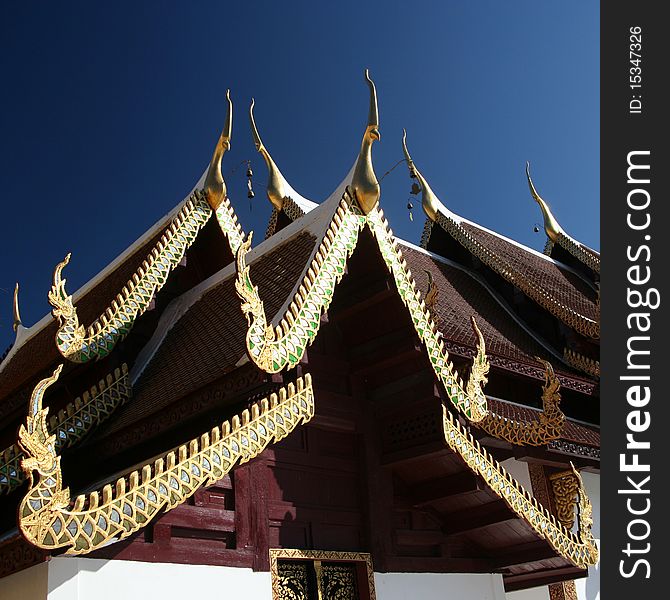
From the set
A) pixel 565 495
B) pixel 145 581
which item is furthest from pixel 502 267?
pixel 145 581

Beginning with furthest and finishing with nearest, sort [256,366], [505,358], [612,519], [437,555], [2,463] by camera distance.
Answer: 1. [505,358]
2. [437,555]
3. [2,463]
4. [256,366]
5. [612,519]

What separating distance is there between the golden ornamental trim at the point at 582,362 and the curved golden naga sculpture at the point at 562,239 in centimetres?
321

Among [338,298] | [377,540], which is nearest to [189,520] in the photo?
[377,540]

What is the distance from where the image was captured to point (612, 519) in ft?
11.9

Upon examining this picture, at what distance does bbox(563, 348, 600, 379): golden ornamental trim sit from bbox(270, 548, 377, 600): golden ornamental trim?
4.29m

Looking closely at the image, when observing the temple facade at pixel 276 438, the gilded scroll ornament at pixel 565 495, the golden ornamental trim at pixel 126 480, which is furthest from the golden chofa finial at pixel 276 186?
the golden ornamental trim at pixel 126 480

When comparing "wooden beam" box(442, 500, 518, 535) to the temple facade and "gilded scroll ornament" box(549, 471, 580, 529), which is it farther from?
"gilded scroll ornament" box(549, 471, 580, 529)

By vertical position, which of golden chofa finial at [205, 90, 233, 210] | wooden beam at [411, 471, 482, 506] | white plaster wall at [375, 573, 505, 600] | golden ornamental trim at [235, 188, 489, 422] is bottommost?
white plaster wall at [375, 573, 505, 600]

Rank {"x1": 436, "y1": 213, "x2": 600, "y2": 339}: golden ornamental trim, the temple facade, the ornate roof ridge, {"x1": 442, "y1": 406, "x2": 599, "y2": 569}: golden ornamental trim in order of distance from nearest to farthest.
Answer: the temple facade → {"x1": 442, "y1": 406, "x2": 599, "y2": 569}: golden ornamental trim → {"x1": 436, "y1": 213, "x2": 600, "y2": 339}: golden ornamental trim → the ornate roof ridge

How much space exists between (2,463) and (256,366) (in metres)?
1.98

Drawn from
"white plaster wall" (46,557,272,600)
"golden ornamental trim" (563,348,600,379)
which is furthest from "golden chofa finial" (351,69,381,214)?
"golden ornamental trim" (563,348,600,379)

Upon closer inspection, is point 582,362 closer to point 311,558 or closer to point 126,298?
point 311,558

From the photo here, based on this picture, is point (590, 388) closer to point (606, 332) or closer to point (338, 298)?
point (338, 298)

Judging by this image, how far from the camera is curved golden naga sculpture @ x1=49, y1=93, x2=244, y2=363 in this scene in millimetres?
5434
